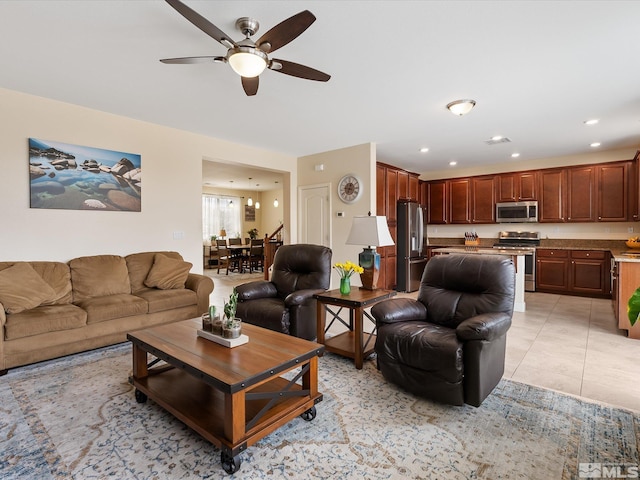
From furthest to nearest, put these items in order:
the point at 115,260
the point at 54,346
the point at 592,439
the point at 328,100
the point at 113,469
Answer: the point at 115,260, the point at 328,100, the point at 54,346, the point at 592,439, the point at 113,469

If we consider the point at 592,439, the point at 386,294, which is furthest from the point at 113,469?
the point at 592,439

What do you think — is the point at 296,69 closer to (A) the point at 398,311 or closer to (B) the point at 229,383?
(A) the point at 398,311

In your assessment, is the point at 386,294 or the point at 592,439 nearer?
the point at 592,439

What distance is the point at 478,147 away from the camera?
18.6ft

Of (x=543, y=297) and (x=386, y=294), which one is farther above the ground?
(x=386, y=294)

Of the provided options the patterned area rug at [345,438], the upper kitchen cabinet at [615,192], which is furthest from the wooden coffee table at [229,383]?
the upper kitchen cabinet at [615,192]

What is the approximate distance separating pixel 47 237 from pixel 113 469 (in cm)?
300

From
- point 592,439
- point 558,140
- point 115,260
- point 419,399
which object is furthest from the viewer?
point 558,140

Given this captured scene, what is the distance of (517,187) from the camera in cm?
673

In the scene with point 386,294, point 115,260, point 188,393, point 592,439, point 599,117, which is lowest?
point 592,439

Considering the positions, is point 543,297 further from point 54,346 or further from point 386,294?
point 54,346

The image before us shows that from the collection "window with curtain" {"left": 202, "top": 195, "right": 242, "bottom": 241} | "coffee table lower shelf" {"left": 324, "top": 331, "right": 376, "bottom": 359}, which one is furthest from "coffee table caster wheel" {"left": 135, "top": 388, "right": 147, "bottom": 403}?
"window with curtain" {"left": 202, "top": 195, "right": 242, "bottom": 241}

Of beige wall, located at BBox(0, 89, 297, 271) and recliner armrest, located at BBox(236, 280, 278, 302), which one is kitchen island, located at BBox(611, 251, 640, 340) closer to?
recliner armrest, located at BBox(236, 280, 278, 302)

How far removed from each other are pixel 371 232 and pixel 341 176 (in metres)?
2.73
